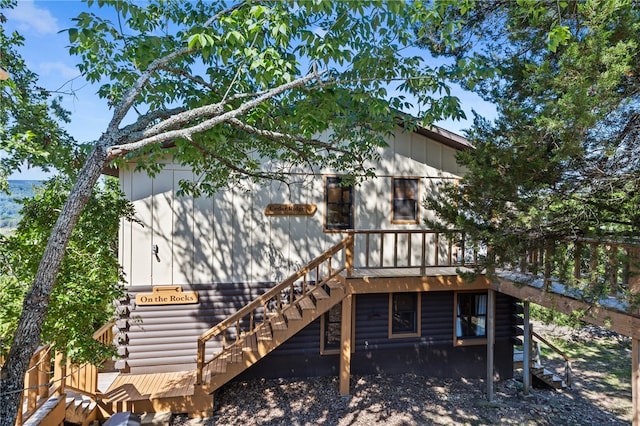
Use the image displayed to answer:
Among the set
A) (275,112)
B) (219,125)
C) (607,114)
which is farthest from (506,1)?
(219,125)

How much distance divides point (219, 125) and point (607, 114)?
4536 millimetres

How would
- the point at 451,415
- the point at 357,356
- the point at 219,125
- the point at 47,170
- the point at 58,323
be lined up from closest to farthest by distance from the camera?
the point at 58,323 < the point at 219,125 < the point at 47,170 < the point at 451,415 < the point at 357,356

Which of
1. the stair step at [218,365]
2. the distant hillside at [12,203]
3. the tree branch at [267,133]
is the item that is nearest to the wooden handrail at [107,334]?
the stair step at [218,365]

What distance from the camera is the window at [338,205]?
25.8 feet

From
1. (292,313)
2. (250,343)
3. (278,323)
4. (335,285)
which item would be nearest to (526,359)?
(335,285)

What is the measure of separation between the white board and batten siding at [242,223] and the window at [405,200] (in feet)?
0.43

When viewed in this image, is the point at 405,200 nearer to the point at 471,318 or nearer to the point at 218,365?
the point at 471,318

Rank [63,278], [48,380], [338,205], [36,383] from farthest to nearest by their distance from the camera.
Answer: [338,205]
[48,380]
[36,383]
[63,278]

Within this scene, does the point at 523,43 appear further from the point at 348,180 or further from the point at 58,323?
the point at 58,323

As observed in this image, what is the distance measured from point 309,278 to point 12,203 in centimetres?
522

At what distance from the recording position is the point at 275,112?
473cm

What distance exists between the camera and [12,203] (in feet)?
14.8

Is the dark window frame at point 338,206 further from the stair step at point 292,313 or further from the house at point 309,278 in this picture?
the stair step at point 292,313

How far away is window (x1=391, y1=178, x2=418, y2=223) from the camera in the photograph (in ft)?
26.5
